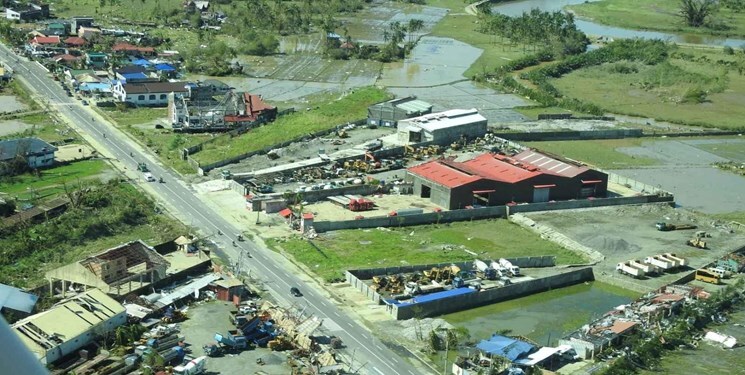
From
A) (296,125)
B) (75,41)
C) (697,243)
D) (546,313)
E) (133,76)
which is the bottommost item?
(546,313)

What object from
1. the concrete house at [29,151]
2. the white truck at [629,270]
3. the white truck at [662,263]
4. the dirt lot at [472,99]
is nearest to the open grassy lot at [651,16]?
the dirt lot at [472,99]

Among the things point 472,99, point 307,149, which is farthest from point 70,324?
point 472,99

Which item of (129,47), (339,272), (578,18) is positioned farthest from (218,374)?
(578,18)

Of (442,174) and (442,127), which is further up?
(442,127)

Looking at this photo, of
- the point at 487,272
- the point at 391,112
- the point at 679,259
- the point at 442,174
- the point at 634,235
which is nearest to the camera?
the point at 487,272

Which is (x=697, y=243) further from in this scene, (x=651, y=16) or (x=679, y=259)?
(x=651, y=16)

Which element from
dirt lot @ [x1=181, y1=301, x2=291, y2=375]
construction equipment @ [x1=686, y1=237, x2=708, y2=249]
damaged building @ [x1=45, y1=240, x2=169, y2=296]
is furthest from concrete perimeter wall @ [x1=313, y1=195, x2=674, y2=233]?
dirt lot @ [x1=181, y1=301, x2=291, y2=375]

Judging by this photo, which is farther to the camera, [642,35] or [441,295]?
[642,35]
